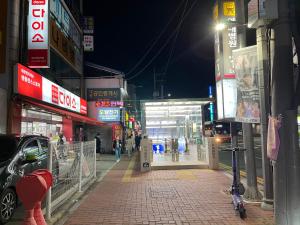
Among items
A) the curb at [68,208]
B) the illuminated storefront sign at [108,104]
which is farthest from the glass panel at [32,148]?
the illuminated storefront sign at [108,104]

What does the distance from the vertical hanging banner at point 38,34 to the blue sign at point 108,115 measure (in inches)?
631

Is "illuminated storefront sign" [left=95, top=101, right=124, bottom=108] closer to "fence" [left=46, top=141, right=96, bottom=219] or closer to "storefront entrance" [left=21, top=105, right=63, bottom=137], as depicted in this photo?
"storefront entrance" [left=21, top=105, right=63, bottom=137]

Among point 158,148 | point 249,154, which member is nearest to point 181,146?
point 158,148

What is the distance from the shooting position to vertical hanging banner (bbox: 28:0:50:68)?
15.7m

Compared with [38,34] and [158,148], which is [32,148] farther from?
[158,148]

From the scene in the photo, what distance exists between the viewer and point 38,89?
16047 mm

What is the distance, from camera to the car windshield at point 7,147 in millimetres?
7898

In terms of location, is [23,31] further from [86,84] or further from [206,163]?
[86,84]

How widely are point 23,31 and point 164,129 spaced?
38.3 feet

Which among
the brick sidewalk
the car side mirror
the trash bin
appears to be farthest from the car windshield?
the trash bin

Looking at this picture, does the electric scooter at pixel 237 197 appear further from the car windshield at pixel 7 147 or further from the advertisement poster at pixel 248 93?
the car windshield at pixel 7 147

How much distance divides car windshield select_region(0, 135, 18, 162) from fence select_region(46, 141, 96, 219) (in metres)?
0.98

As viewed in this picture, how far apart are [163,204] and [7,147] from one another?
151 inches

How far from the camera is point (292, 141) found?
502 centimetres
